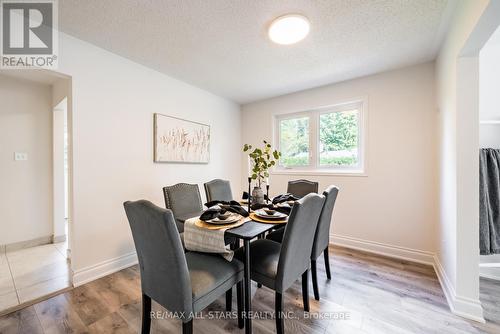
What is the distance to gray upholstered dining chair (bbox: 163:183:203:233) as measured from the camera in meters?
2.13

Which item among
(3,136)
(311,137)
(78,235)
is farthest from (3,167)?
(311,137)

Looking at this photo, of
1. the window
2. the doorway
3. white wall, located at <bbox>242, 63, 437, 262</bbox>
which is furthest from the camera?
the window

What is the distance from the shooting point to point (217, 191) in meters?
2.58

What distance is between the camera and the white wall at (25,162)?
2.62 m

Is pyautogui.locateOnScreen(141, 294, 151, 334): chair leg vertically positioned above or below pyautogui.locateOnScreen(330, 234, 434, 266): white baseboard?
above

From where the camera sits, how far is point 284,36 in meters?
1.80

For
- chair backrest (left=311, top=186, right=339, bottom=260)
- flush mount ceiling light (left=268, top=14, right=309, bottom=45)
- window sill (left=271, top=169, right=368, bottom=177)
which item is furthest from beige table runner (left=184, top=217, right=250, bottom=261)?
window sill (left=271, top=169, right=368, bottom=177)

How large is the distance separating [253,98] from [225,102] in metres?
0.51

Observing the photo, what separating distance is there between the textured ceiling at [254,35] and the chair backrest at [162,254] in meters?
1.53

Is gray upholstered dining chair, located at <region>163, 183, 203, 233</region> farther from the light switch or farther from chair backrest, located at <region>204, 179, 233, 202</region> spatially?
the light switch

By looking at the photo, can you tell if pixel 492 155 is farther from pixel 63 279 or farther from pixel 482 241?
pixel 63 279

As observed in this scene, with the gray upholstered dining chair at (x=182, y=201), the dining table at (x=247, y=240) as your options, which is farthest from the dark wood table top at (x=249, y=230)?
the gray upholstered dining chair at (x=182, y=201)

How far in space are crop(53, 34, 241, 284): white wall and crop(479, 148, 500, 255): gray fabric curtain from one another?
3.27 meters

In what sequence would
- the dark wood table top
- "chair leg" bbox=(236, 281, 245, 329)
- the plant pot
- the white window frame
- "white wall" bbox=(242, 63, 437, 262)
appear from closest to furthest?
1. the dark wood table top
2. "chair leg" bbox=(236, 281, 245, 329)
3. the plant pot
4. "white wall" bbox=(242, 63, 437, 262)
5. the white window frame
